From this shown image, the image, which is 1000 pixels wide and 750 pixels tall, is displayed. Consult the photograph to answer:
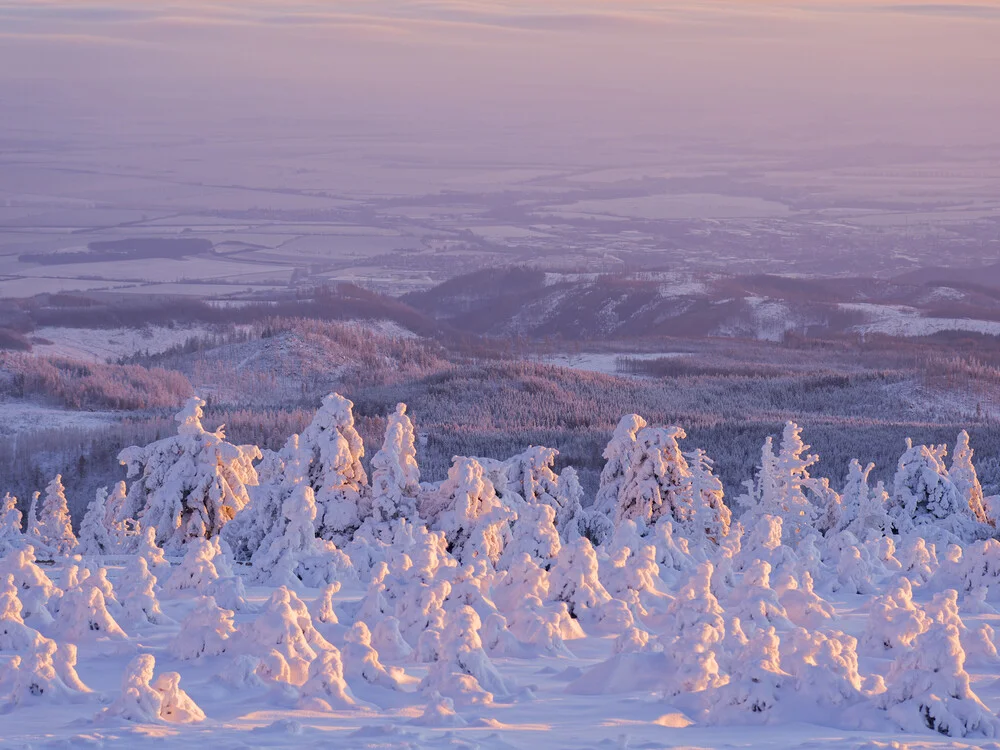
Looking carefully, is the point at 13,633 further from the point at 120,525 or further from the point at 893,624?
the point at 120,525

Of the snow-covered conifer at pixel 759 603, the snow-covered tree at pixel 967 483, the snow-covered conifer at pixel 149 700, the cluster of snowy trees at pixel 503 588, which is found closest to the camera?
the snow-covered conifer at pixel 149 700

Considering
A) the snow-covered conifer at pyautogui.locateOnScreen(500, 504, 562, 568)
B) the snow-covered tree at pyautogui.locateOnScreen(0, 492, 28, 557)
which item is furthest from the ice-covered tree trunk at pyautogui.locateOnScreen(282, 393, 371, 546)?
the snow-covered conifer at pyautogui.locateOnScreen(500, 504, 562, 568)

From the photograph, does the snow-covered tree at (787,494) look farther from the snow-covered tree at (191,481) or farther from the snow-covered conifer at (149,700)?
the snow-covered conifer at (149,700)

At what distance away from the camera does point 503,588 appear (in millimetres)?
15562

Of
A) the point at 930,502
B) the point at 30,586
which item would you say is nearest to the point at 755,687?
the point at 30,586

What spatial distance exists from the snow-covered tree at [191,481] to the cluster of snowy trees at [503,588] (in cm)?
4

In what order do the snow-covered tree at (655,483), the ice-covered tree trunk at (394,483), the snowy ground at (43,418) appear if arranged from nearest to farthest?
the ice-covered tree trunk at (394,483)
the snow-covered tree at (655,483)
the snowy ground at (43,418)

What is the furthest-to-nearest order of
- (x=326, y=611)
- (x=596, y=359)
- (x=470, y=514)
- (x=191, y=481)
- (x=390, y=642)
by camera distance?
(x=596, y=359) < (x=191, y=481) < (x=470, y=514) < (x=326, y=611) < (x=390, y=642)

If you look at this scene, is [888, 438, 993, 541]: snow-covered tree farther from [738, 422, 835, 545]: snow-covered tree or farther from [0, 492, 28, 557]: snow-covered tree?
[0, 492, 28, 557]: snow-covered tree

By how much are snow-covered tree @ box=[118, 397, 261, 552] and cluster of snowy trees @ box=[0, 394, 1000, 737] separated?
39 mm

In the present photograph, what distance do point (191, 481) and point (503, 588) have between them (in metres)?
11.2

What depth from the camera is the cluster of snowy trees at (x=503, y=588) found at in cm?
1190

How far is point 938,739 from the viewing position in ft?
36.5

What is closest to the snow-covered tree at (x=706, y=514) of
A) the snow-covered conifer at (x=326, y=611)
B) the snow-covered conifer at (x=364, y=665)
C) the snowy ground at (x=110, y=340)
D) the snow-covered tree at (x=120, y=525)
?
the snow-covered tree at (x=120, y=525)
